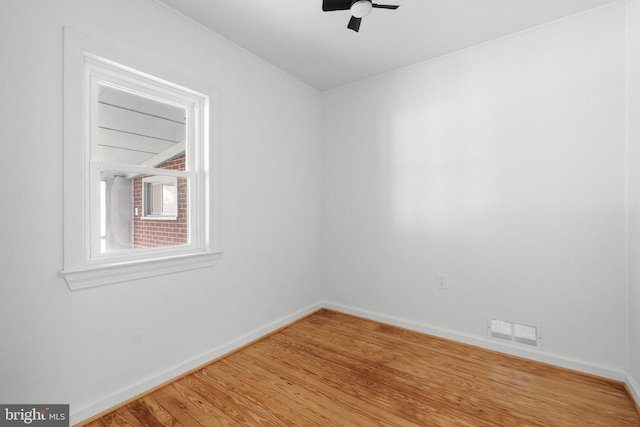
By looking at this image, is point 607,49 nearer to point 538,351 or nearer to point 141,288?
point 538,351

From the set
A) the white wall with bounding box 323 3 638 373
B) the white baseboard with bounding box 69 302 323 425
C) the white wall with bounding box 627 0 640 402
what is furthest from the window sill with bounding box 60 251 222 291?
the white wall with bounding box 627 0 640 402

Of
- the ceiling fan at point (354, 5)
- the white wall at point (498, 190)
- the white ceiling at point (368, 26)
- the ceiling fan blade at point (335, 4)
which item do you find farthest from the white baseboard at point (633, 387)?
the ceiling fan blade at point (335, 4)

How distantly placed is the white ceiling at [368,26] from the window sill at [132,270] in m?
1.80

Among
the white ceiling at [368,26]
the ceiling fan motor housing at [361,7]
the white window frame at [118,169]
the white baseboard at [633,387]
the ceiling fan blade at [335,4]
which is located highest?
the white ceiling at [368,26]

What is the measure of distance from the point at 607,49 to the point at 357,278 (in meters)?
2.81

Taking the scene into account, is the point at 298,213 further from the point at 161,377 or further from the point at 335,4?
the point at 335,4

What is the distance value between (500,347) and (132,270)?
2918 millimetres

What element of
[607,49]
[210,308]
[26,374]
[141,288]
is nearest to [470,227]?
[607,49]

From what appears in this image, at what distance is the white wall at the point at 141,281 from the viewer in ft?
5.02

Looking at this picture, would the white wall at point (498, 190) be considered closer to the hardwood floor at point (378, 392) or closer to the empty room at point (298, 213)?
the empty room at point (298, 213)

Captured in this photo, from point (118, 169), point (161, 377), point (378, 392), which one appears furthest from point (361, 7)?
point (161, 377)

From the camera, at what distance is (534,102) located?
94.1 inches

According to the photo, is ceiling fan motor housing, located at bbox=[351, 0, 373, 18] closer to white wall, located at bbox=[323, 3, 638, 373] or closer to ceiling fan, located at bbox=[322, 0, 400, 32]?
ceiling fan, located at bbox=[322, 0, 400, 32]

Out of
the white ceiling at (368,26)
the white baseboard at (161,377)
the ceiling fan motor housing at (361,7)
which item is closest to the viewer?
the ceiling fan motor housing at (361,7)
